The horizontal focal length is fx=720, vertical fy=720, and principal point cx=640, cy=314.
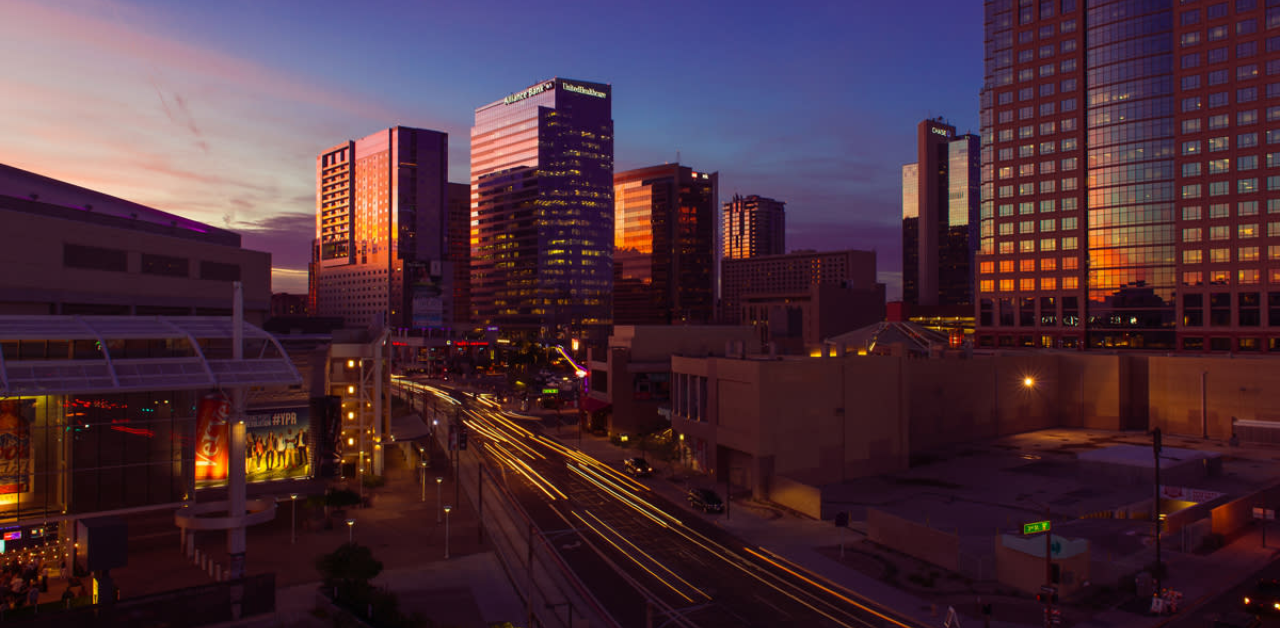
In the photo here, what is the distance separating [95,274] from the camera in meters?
A: 49.8

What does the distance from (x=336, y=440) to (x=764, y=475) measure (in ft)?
102

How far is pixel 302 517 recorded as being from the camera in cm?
4481

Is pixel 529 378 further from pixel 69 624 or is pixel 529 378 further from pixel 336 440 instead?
pixel 69 624

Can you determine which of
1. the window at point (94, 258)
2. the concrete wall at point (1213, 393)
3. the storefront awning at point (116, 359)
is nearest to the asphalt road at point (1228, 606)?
the storefront awning at point (116, 359)

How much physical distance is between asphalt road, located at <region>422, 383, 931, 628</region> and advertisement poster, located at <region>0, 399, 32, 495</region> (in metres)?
24.0

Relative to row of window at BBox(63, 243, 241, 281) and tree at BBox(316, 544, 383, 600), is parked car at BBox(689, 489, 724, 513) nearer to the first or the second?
tree at BBox(316, 544, 383, 600)

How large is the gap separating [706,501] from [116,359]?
34058 mm

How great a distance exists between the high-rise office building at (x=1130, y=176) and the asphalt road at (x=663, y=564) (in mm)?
99170

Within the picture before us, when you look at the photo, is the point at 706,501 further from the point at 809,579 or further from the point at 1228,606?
the point at 1228,606

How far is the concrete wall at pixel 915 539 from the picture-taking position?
3637 cm

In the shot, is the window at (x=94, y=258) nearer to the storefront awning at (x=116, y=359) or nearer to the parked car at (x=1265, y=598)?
the storefront awning at (x=116, y=359)

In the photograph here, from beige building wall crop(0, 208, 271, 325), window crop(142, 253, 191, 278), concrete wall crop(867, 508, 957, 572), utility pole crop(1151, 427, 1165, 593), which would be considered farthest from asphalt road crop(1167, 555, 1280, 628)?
window crop(142, 253, 191, 278)

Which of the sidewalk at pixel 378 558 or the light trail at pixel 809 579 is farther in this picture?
the sidewalk at pixel 378 558

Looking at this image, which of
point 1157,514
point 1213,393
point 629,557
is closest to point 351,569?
point 629,557
